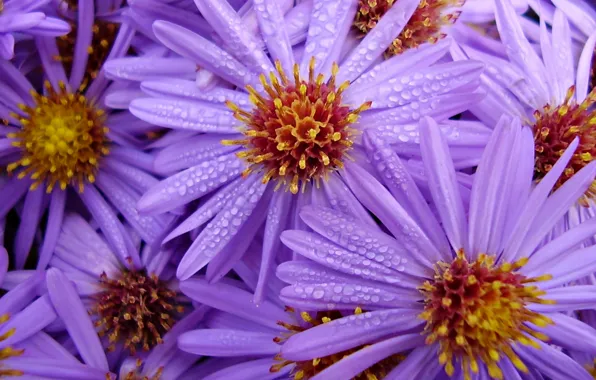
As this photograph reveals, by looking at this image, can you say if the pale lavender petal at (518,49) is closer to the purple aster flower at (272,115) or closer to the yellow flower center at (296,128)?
the purple aster flower at (272,115)

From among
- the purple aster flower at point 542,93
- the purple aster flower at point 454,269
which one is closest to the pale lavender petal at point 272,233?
the purple aster flower at point 454,269

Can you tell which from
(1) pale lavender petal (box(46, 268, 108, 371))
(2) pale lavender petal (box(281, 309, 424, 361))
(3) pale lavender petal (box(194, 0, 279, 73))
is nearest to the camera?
(2) pale lavender petal (box(281, 309, 424, 361))

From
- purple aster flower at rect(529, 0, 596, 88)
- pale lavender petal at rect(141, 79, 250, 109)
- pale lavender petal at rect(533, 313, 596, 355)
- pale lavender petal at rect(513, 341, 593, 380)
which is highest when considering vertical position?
purple aster flower at rect(529, 0, 596, 88)

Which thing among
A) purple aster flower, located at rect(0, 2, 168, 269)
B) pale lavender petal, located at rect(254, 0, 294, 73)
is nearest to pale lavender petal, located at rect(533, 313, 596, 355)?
pale lavender petal, located at rect(254, 0, 294, 73)

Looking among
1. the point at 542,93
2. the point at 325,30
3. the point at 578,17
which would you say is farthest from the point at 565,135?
the point at 325,30

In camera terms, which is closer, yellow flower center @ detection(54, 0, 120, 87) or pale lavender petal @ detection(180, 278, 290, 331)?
pale lavender petal @ detection(180, 278, 290, 331)

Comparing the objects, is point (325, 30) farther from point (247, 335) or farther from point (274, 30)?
point (247, 335)

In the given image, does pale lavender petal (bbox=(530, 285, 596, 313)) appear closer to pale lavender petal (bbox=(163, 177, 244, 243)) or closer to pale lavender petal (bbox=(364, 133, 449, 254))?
pale lavender petal (bbox=(364, 133, 449, 254))
